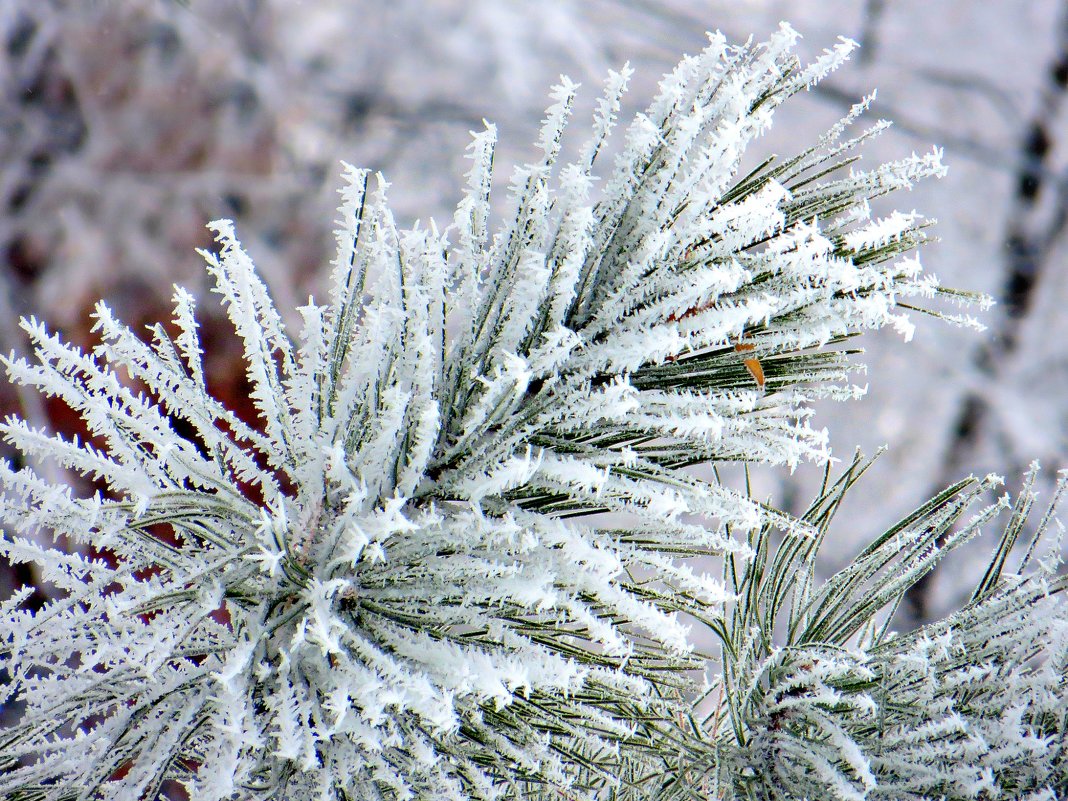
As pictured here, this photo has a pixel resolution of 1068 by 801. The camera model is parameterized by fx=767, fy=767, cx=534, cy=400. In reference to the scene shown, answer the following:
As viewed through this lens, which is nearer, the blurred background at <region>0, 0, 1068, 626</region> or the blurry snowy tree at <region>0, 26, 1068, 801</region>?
the blurry snowy tree at <region>0, 26, 1068, 801</region>

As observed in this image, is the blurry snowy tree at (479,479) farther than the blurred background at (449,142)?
No

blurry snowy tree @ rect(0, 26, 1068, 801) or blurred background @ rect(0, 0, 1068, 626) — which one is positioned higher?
blurred background @ rect(0, 0, 1068, 626)

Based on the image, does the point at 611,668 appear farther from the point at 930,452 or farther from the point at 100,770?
the point at 930,452

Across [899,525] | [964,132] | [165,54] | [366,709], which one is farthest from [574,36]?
[366,709]

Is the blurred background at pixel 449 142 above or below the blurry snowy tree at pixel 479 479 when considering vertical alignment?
above
